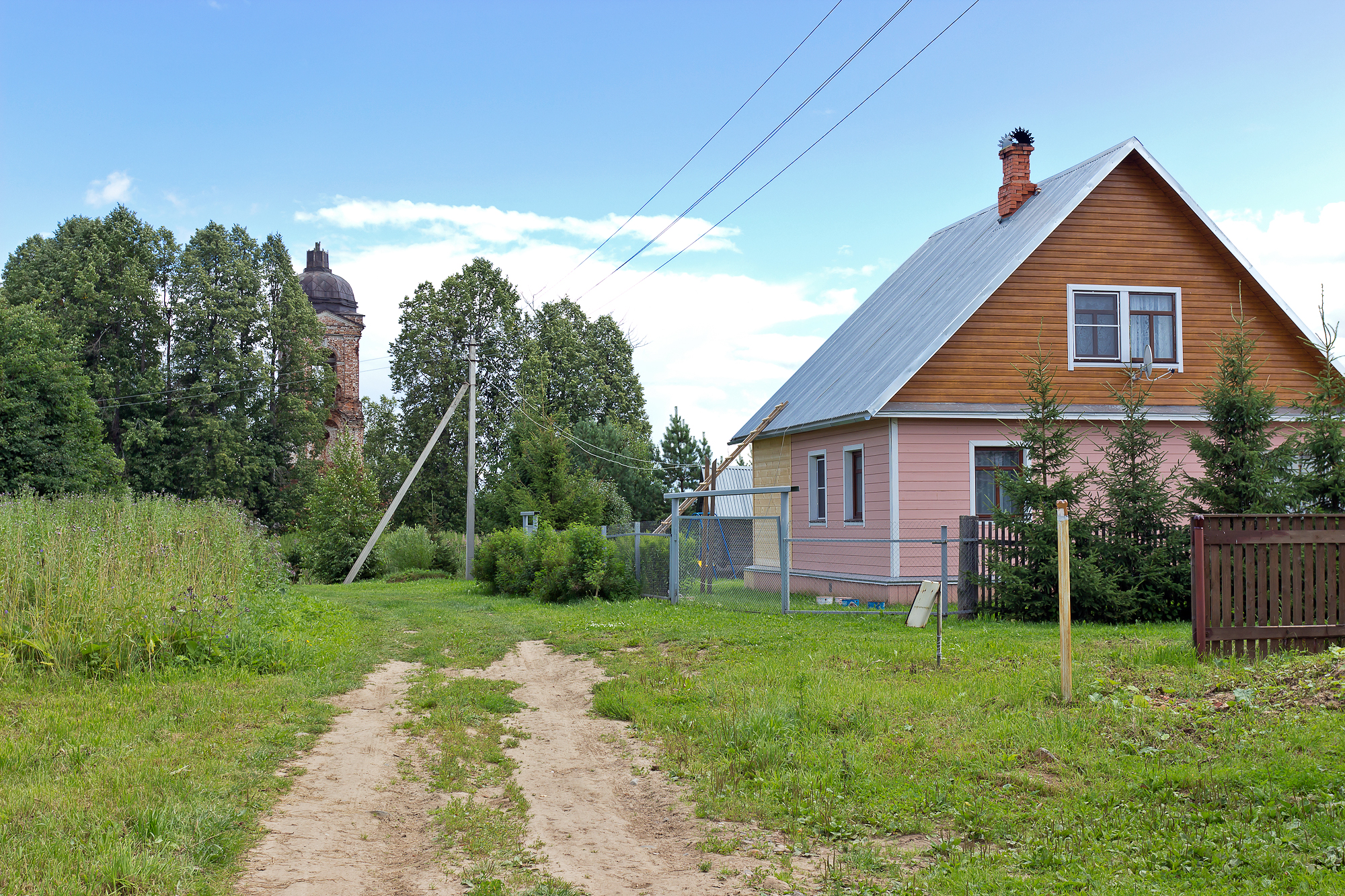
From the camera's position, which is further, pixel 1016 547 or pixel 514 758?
pixel 1016 547

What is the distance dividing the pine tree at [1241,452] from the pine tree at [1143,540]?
0.55m

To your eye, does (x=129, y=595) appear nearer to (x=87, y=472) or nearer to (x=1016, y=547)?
(x=1016, y=547)

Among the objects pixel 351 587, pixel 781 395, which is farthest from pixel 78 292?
pixel 781 395

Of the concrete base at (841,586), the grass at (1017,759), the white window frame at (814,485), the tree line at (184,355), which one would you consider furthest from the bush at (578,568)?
the tree line at (184,355)

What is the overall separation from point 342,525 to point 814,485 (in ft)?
56.2

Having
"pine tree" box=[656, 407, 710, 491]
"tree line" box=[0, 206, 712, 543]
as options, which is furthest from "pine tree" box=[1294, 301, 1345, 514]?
"pine tree" box=[656, 407, 710, 491]

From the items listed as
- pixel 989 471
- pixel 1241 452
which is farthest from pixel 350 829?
pixel 989 471

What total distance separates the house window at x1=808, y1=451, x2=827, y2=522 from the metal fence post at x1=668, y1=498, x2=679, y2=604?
4.06 metres

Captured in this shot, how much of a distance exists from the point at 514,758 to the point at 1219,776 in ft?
15.7

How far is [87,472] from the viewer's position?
128 ft

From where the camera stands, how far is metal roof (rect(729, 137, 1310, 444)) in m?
18.5

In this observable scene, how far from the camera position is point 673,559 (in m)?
18.8

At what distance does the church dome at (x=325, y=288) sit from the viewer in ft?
179

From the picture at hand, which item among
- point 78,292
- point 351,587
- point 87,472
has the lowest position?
point 351,587
